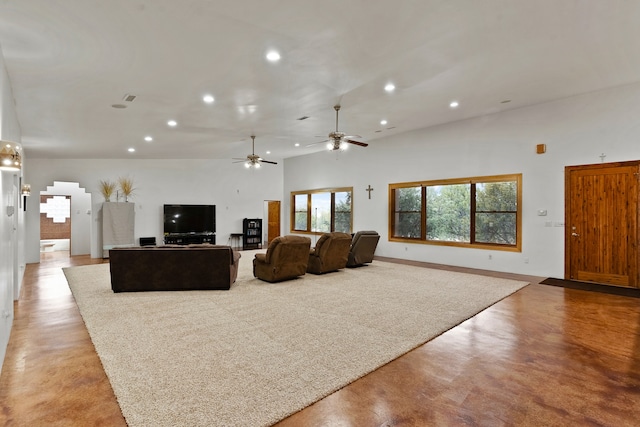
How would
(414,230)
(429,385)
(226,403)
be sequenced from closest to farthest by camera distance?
(226,403)
(429,385)
(414,230)

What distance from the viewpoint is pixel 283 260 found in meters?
6.18

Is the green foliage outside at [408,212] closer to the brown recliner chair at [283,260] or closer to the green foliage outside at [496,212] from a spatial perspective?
the green foliage outside at [496,212]

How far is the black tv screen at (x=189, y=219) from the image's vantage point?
1121 cm

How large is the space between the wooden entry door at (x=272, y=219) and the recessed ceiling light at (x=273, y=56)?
10648 mm

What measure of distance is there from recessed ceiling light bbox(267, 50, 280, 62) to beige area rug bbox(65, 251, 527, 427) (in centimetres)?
321

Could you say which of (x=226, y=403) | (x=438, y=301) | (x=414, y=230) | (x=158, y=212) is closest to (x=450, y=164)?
(x=414, y=230)

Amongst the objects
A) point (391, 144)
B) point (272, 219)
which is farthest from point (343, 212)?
point (272, 219)

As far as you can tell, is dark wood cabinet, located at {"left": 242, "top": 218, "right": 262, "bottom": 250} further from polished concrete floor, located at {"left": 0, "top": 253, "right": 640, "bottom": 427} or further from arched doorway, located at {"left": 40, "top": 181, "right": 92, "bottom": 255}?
polished concrete floor, located at {"left": 0, "top": 253, "right": 640, "bottom": 427}

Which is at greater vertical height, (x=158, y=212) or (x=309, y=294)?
(x=158, y=212)

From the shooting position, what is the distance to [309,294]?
17.8 feet

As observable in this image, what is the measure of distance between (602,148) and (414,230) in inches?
171

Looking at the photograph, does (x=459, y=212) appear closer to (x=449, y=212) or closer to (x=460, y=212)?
(x=460, y=212)

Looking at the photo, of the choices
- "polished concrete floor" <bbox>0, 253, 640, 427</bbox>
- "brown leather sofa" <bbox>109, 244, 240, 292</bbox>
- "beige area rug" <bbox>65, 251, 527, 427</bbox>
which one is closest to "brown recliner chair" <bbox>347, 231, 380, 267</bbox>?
"beige area rug" <bbox>65, 251, 527, 427</bbox>

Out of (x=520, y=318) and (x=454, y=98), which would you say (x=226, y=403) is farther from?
(x=454, y=98)
